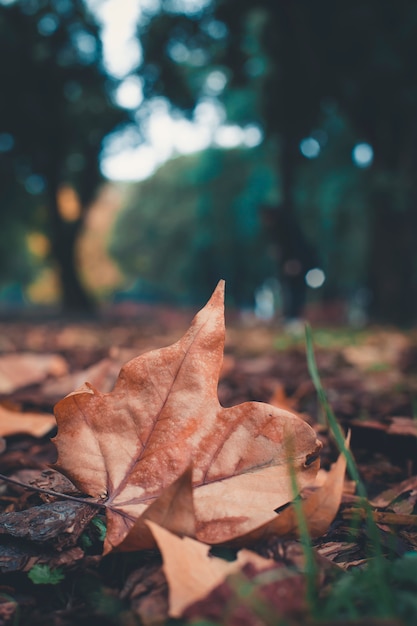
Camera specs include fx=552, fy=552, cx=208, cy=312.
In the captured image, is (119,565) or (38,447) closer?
(119,565)

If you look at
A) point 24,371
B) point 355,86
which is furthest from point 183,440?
point 355,86

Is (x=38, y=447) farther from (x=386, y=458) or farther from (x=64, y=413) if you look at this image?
(x=386, y=458)

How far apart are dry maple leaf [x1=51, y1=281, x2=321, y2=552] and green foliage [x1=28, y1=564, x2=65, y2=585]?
0.08 metres

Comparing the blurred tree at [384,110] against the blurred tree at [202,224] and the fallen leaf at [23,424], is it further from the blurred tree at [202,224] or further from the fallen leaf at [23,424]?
the blurred tree at [202,224]

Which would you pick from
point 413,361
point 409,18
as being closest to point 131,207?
point 409,18

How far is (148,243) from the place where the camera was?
105ft

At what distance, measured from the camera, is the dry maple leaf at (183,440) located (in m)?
A: 0.70

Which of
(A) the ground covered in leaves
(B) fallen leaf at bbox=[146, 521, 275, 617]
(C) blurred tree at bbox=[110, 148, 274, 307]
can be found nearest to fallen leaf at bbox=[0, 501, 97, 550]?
(A) the ground covered in leaves

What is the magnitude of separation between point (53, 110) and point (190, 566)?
51.9 feet

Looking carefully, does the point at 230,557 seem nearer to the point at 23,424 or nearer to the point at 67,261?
the point at 23,424

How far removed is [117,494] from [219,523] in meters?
0.15

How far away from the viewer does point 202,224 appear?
2655 centimetres

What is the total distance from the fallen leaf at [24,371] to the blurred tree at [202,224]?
56.8 ft

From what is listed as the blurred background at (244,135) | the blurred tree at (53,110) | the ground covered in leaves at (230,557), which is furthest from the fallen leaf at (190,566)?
the blurred tree at (53,110)
